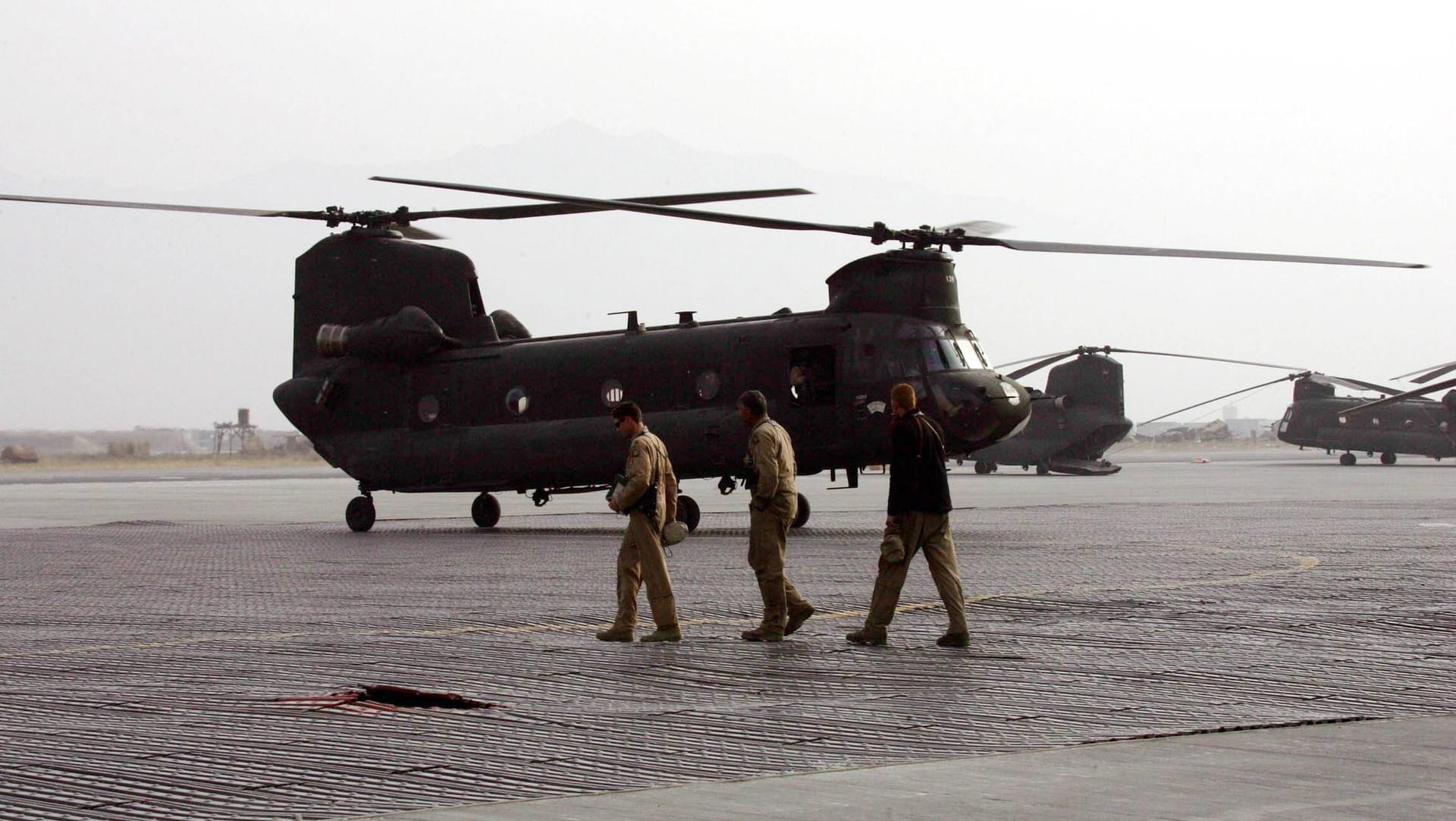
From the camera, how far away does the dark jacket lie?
11852 mm

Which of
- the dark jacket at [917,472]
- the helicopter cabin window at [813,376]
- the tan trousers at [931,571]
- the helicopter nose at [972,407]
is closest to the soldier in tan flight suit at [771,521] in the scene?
the tan trousers at [931,571]

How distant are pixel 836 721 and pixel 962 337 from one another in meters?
17.8

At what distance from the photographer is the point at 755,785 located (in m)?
6.57

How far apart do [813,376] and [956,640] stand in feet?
45.6

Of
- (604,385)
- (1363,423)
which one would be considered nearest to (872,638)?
(604,385)

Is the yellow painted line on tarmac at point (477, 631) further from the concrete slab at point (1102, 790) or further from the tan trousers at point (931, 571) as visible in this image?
the concrete slab at point (1102, 790)

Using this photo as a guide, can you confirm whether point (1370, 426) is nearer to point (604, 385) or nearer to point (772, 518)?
point (604, 385)

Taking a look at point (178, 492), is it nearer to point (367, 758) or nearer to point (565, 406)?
point (565, 406)

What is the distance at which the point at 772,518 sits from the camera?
39.6 ft

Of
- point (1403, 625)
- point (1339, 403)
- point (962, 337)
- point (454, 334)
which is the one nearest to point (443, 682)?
point (1403, 625)

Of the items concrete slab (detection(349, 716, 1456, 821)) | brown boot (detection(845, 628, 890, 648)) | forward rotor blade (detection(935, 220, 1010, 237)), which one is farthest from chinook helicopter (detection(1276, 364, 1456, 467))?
concrete slab (detection(349, 716, 1456, 821))

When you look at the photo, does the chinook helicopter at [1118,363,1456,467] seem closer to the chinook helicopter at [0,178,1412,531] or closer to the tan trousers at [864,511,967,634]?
the chinook helicopter at [0,178,1412,531]

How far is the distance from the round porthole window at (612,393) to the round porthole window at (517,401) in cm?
146

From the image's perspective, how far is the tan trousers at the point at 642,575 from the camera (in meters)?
11.8
